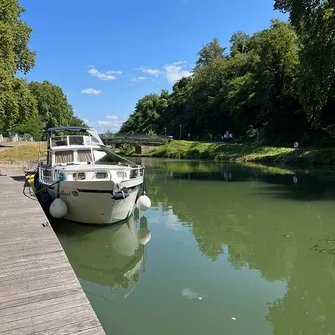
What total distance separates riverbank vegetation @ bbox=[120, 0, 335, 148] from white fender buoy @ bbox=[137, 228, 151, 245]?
1798cm

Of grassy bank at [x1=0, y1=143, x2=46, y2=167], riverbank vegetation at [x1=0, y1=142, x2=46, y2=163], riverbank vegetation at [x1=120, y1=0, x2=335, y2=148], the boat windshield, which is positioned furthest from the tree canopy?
riverbank vegetation at [x1=0, y1=142, x2=46, y2=163]

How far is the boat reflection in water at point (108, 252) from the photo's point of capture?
8.07 metres

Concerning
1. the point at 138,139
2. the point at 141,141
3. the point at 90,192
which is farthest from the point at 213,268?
the point at 138,139

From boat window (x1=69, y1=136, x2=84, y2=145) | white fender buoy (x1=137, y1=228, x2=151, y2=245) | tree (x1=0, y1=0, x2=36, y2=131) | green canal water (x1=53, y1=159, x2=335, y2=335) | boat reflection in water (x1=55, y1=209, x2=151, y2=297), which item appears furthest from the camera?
tree (x1=0, y1=0, x2=36, y2=131)

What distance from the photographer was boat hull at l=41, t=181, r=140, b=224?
11.3 metres

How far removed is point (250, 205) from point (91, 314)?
1283 centimetres

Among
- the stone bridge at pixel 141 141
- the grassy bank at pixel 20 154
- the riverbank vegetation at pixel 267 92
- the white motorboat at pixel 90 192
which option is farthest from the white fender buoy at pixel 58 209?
the stone bridge at pixel 141 141

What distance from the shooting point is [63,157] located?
1519 cm

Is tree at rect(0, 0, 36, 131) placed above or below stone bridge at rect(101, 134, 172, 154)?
above

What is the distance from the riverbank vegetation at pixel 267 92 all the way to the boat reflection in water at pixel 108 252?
61.4ft

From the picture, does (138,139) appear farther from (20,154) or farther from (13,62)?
(13,62)

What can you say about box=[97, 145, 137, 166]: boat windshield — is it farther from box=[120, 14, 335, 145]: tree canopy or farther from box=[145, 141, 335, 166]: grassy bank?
box=[145, 141, 335, 166]: grassy bank

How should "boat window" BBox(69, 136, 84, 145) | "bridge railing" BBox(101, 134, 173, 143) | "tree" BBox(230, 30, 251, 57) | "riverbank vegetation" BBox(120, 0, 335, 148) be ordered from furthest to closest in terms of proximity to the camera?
"tree" BBox(230, 30, 251, 57), "bridge railing" BBox(101, 134, 173, 143), "riverbank vegetation" BBox(120, 0, 335, 148), "boat window" BBox(69, 136, 84, 145)

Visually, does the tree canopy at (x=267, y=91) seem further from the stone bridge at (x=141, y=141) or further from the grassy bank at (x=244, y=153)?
the stone bridge at (x=141, y=141)
